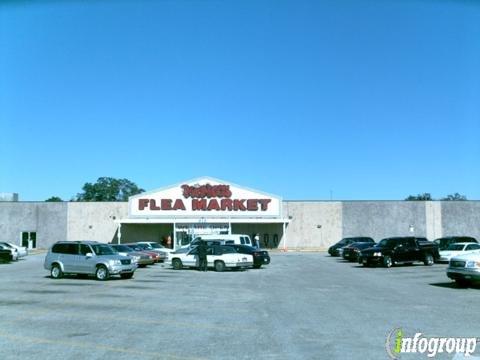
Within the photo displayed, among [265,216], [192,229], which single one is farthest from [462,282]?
[192,229]

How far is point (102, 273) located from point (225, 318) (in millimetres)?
12759

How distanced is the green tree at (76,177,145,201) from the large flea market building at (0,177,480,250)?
78950 millimetres

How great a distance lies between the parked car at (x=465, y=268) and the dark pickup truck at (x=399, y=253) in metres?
11.2

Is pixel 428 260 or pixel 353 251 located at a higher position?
pixel 353 251

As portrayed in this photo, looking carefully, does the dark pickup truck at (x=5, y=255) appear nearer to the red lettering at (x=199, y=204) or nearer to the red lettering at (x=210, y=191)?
the red lettering at (x=210, y=191)

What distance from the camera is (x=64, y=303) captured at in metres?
15.8

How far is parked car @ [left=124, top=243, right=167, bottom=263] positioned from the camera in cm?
3541

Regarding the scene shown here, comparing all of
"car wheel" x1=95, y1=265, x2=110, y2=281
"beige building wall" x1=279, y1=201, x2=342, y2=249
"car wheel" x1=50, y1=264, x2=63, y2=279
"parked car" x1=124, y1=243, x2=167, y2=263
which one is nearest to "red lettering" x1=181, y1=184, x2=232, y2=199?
"beige building wall" x1=279, y1=201, x2=342, y2=249

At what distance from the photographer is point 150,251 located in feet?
118

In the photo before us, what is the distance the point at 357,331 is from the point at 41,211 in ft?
180

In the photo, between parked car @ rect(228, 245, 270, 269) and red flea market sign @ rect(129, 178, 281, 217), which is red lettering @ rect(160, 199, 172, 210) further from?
A: parked car @ rect(228, 245, 270, 269)

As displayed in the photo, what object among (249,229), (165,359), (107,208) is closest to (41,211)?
(107,208)

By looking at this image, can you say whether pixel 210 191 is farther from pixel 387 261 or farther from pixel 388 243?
pixel 387 261

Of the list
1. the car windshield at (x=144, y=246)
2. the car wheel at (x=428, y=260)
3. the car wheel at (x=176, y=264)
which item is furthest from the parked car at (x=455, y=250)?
the car windshield at (x=144, y=246)
